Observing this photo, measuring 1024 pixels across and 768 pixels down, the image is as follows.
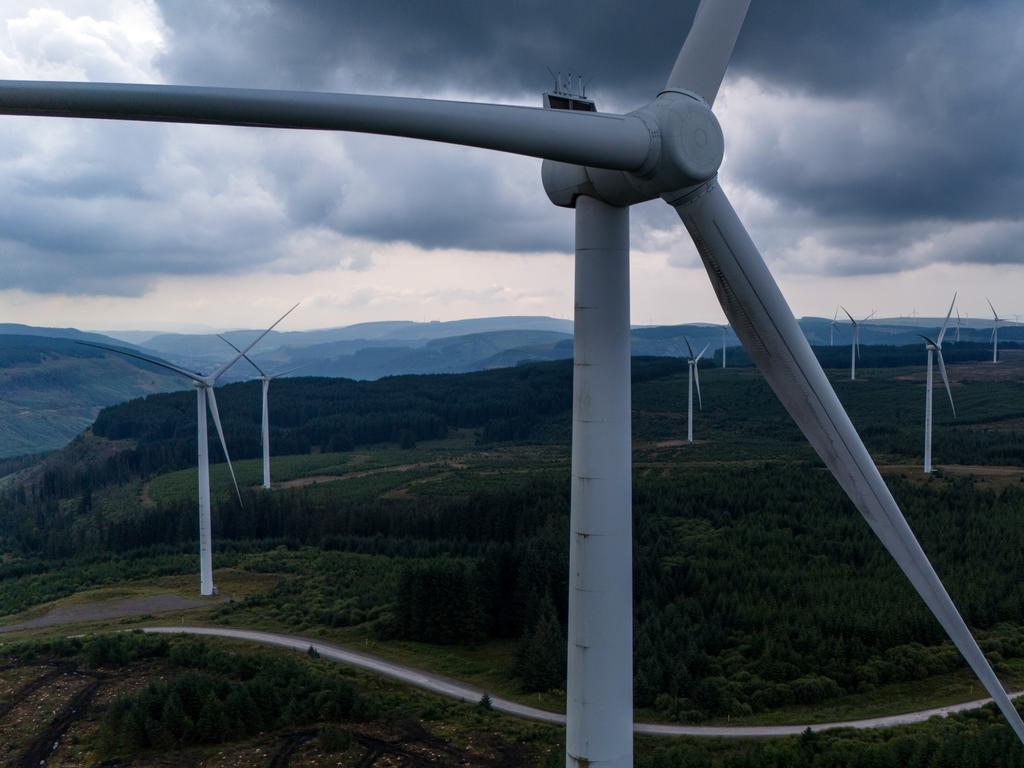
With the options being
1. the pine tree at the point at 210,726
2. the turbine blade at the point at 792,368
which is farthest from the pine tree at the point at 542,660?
the turbine blade at the point at 792,368

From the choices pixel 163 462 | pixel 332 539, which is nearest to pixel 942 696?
pixel 332 539

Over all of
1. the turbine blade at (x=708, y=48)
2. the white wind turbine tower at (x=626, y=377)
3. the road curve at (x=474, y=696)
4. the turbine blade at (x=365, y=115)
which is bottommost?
the road curve at (x=474, y=696)

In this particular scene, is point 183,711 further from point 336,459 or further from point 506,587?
point 336,459

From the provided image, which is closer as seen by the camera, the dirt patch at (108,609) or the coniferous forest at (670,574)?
the coniferous forest at (670,574)

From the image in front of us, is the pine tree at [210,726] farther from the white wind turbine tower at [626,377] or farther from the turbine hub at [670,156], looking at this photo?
the turbine hub at [670,156]

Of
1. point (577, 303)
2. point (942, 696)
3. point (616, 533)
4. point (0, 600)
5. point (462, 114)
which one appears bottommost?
point (0, 600)

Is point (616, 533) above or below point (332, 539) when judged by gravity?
above
